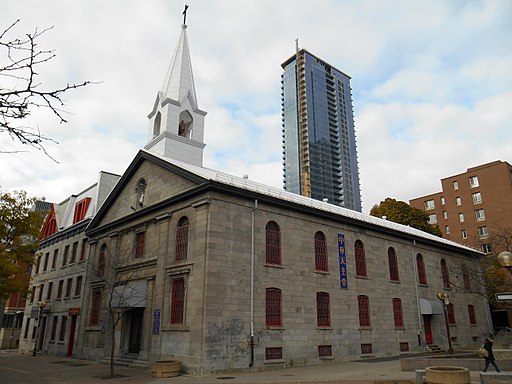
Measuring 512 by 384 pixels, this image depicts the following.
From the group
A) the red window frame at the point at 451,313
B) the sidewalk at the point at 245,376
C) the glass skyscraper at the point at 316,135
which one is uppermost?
the glass skyscraper at the point at 316,135

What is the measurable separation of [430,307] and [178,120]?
24397 mm

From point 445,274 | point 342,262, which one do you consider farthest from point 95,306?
point 445,274

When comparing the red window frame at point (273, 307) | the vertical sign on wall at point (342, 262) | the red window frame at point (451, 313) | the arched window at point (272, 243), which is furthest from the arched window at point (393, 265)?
the red window frame at point (273, 307)

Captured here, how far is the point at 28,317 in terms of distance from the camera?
1517 inches

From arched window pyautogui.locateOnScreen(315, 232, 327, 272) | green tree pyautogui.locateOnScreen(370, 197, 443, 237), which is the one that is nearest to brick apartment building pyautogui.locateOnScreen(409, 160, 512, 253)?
green tree pyautogui.locateOnScreen(370, 197, 443, 237)

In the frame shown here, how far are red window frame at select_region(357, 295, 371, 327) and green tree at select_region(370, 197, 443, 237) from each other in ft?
82.5

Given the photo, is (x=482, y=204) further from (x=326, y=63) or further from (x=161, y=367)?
(x=326, y=63)

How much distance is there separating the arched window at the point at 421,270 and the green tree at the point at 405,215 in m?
16.6

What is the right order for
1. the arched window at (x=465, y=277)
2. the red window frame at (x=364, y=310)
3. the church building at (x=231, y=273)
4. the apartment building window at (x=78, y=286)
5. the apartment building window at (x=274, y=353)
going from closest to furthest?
the church building at (x=231, y=273) < the apartment building window at (x=274, y=353) < the red window frame at (x=364, y=310) < the apartment building window at (x=78, y=286) < the arched window at (x=465, y=277)

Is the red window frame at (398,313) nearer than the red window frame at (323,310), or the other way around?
the red window frame at (323,310)

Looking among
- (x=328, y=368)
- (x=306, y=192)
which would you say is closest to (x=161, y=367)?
(x=328, y=368)

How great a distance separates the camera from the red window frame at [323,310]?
24266mm

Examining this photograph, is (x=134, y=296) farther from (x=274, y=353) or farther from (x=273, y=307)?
(x=274, y=353)

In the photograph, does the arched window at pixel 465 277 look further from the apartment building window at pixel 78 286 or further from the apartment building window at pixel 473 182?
the apartment building window at pixel 78 286
